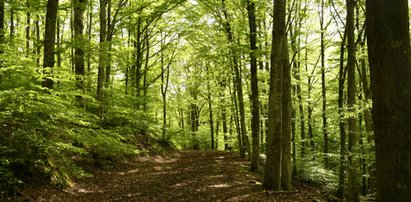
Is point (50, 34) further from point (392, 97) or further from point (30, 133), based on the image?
point (392, 97)

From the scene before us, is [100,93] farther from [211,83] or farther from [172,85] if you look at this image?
[172,85]

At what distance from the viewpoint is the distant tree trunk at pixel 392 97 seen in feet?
9.84

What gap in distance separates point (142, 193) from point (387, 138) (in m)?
7.86

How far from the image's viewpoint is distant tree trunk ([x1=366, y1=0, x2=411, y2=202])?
118 inches

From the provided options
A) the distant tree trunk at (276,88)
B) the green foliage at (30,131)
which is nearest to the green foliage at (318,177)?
the distant tree trunk at (276,88)

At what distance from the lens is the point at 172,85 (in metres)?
39.8

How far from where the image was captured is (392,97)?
120 inches

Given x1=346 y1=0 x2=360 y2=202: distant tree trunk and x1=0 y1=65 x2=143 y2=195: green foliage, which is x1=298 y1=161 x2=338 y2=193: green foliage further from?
x1=0 y1=65 x2=143 y2=195: green foliage

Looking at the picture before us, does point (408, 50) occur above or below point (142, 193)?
above

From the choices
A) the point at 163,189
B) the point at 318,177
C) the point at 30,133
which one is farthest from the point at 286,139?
the point at 318,177

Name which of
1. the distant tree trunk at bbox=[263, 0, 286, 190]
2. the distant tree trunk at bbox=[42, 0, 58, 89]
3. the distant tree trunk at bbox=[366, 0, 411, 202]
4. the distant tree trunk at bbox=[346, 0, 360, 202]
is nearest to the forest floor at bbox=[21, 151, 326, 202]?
the distant tree trunk at bbox=[263, 0, 286, 190]

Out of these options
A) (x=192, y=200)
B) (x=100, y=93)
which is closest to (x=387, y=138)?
(x=192, y=200)

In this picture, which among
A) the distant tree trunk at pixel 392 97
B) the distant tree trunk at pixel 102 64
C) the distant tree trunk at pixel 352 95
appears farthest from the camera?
the distant tree trunk at pixel 102 64

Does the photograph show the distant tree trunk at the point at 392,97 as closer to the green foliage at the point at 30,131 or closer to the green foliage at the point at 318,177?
the green foliage at the point at 30,131
